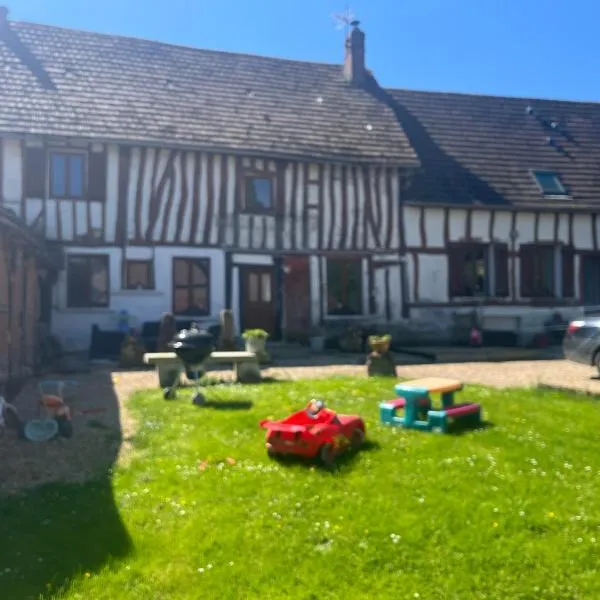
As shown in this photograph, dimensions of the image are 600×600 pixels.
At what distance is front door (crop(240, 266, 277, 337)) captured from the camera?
55.2ft

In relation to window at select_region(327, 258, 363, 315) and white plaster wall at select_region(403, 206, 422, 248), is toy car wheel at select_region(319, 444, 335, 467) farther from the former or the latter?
white plaster wall at select_region(403, 206, 422, 248)

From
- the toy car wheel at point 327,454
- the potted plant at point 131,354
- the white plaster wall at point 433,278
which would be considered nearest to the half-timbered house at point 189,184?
the white plaster wall at point 433,278

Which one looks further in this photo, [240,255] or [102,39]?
[102,39]

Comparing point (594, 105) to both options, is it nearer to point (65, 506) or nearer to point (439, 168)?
point (439, 168)

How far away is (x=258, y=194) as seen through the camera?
56.0 feet

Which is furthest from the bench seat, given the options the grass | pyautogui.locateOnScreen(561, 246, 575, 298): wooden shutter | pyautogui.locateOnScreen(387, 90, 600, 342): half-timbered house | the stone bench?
pyautogui.locateOnScreen(561, 246, 575, 298): wooden shutter

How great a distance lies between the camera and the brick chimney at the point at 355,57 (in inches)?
819

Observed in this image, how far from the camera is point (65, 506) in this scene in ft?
16.1

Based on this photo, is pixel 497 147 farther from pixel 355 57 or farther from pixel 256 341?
pixel 256 341

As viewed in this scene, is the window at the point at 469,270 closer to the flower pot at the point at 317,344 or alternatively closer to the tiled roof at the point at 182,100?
the tiled roof at the point at 182,100

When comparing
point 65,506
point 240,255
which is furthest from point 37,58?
point 65,506

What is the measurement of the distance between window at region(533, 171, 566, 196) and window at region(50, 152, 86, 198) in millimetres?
11590

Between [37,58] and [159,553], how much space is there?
607 inches

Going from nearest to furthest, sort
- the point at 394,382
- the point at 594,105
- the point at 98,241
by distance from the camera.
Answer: the point at 394,382 → the point at 98,241 → the point at 594,105
